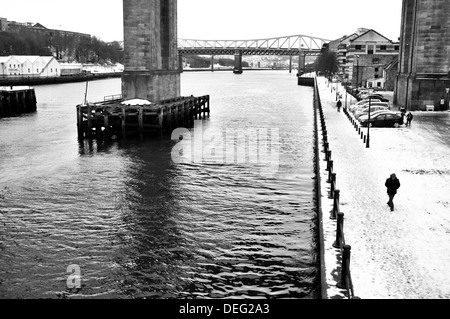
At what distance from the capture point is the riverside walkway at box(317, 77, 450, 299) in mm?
11562

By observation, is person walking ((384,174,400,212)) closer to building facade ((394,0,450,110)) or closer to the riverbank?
building facade ((394,0,450,110))

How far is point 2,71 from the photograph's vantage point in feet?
453

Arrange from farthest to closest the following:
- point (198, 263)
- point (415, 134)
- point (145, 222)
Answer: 1. point (415, 134)
2. point (145, 222)
3. point (198, 263)

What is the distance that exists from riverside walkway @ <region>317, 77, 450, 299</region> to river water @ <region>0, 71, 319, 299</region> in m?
1.83

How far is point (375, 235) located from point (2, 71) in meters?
141

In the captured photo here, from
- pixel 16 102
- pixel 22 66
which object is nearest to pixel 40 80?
pixel 22 66

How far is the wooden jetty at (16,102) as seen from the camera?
64.0 m

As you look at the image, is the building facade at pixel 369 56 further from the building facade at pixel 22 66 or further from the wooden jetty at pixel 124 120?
the building facade at pixel 22 66

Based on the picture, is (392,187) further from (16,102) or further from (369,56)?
(369,56)

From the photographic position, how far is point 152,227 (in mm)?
19719

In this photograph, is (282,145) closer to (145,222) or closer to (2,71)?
(145,222)

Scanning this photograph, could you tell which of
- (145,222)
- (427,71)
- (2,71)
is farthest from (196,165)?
(2,71)

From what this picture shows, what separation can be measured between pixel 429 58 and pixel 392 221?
39.3 metres

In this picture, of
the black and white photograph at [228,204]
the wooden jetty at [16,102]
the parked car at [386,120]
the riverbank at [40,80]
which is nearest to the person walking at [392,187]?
the black and white photograph at [228,204]
